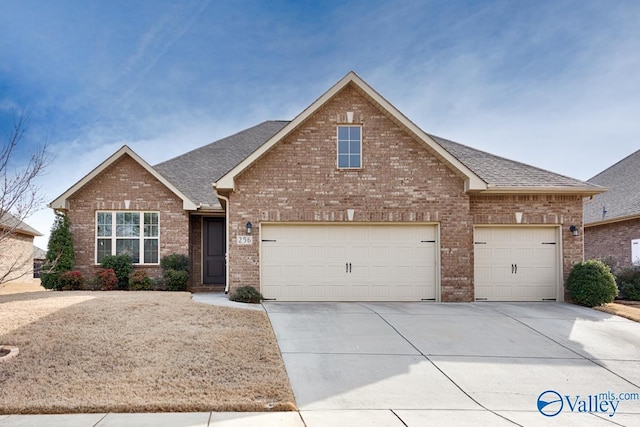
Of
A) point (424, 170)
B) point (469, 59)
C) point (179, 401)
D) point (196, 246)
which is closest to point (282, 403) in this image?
point (179, 401)

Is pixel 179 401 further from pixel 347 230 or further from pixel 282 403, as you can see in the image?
pixel 347 230

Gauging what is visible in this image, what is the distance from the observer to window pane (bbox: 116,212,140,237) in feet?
50.7

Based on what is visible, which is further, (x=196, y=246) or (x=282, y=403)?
(x=196, y=246)

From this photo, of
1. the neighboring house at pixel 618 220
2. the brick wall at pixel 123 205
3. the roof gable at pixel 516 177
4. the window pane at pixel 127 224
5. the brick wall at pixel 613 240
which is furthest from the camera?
the brick wall at pixel 613 240

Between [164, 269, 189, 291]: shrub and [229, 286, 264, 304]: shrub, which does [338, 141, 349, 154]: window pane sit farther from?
[164, 269, 189, 291]: shrub

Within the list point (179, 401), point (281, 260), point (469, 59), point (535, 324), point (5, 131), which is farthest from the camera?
point (469, 59)

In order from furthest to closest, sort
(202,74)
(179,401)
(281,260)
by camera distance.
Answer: (202,74) → (281,260) → (179,401)

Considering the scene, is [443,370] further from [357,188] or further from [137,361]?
[357,188]

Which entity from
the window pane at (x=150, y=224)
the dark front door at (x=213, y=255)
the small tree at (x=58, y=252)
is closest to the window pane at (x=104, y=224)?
the small tree at (x=58, y=252)

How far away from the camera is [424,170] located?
40.9ft

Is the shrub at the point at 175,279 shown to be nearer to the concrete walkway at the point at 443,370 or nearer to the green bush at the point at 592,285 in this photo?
the concrete walkway at the point at 443,370

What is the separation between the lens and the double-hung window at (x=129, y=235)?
15.4 meters

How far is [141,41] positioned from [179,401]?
12284mm

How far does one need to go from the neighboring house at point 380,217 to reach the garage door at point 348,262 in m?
0.03
